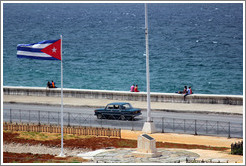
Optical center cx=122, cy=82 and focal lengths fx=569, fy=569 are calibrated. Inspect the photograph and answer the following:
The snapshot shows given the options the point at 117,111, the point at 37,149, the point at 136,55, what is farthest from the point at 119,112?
the point at 136,55

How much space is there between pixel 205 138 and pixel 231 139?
5.00 ft

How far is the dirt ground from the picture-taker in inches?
1141

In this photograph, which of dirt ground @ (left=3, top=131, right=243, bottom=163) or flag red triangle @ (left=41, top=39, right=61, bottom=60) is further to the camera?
flag red triangle @ (left=41, top=39, right=61, bottom=60)

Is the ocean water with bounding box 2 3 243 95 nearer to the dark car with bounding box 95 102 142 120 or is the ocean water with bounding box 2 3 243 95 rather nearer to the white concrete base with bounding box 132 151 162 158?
the dark car with bounding box 95 102 142 120

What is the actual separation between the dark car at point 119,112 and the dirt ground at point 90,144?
4.02m

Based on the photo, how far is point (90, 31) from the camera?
15625 centimetres

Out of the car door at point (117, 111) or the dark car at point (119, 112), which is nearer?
the dark car at point (119, 112)

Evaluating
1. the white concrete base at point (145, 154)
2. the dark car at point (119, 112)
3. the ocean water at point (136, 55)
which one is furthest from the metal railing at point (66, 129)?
the ocean water at point (136, 55)

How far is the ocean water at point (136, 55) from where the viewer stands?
3770 inches

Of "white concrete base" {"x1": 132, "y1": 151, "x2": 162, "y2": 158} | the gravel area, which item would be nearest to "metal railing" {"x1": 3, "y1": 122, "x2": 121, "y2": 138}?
the gravel area

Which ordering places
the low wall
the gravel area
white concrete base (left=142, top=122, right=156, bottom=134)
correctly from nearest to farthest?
the gravel area
white concrete base (left=142, top=122, right=156, bottom=134)
the low wall

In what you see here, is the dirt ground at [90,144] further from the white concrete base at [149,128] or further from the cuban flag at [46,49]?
the cuban flag at [46,49]

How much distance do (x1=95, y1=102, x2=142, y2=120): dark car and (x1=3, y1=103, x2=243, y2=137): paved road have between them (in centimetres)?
46

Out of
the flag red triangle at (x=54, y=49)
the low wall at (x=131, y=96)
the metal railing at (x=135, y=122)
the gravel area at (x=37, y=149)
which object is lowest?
the gravel area at (x=37, y=149)
